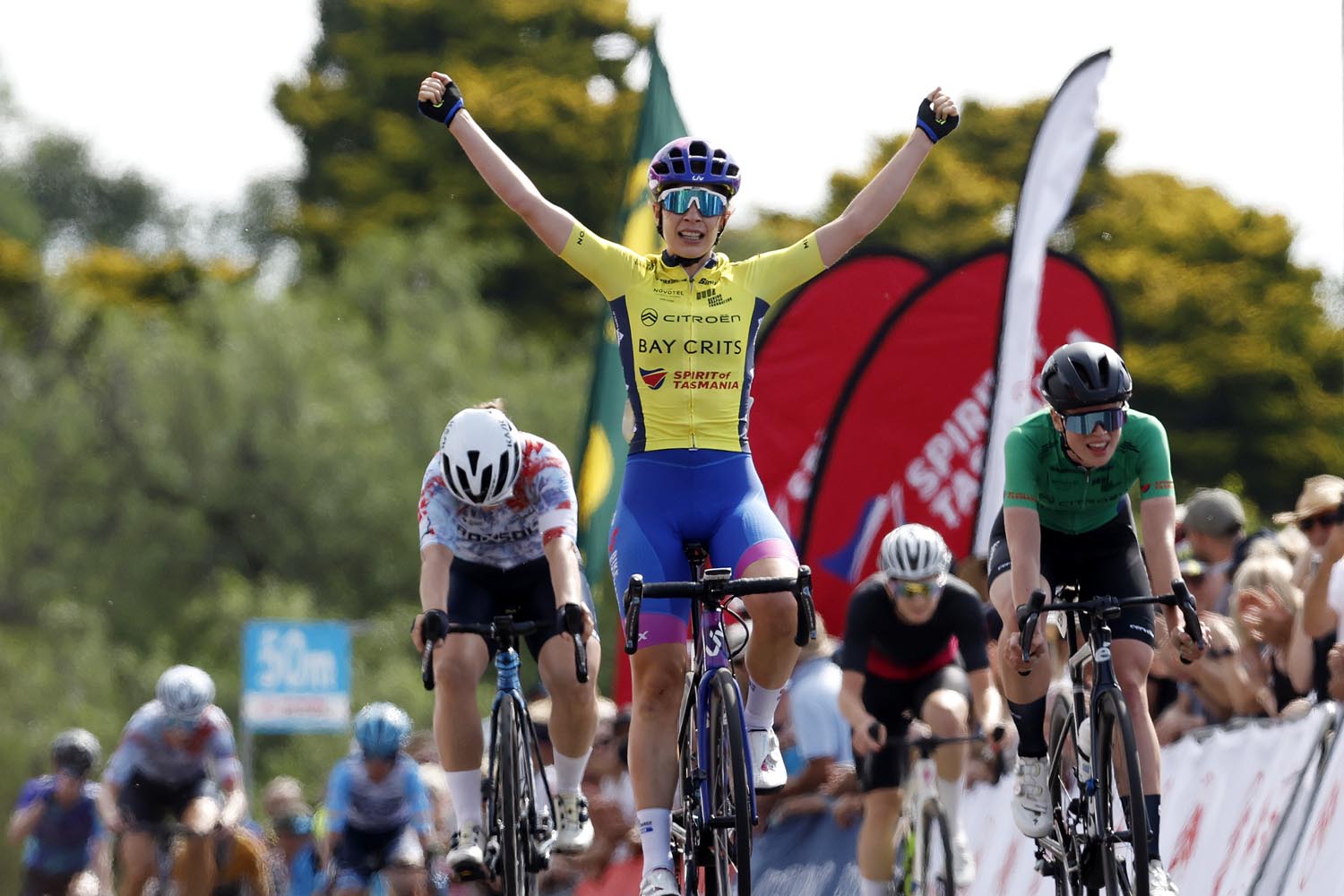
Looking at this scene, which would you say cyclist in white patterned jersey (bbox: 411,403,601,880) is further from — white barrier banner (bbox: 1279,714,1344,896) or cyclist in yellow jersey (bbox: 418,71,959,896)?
white barrier banner (bbox: 1279,714,1344,896)

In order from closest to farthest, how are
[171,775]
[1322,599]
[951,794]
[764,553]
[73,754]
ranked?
[764,553] → [1322,599] → [951,794] → [171,775] → [73,754]

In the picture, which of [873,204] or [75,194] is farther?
[75,194]

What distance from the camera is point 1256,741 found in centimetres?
1049

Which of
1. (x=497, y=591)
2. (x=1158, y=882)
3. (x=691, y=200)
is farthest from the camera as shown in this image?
(x=497, y=591)

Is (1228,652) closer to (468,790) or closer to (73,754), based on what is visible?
(468,790)

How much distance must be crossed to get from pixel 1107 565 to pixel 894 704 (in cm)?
354

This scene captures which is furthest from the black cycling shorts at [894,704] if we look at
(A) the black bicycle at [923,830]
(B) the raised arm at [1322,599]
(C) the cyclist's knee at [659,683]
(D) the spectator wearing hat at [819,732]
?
(C) the cyclist's knee at [659,683]

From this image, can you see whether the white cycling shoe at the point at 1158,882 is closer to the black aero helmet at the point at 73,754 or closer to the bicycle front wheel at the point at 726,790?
the bicycle front wheel at the point at 726,790

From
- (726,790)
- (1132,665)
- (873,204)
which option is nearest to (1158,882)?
(1132,665)

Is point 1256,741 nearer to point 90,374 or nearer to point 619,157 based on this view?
point 90,374

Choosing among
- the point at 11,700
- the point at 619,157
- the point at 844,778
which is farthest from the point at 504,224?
the point at 844,778

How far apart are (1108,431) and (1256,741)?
2408 millimetres

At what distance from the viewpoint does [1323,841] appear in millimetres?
9445

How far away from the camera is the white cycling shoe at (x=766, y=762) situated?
8867mm
